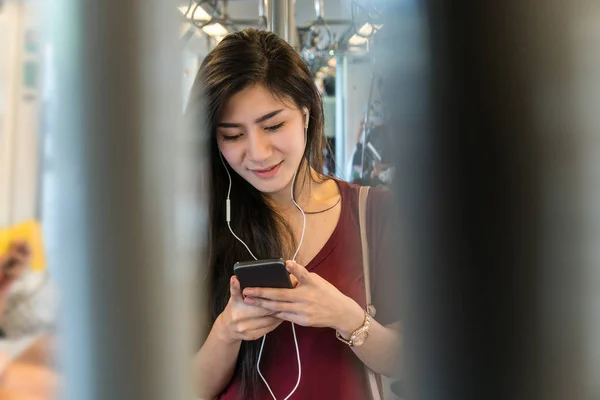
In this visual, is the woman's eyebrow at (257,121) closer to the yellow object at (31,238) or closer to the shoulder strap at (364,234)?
the shoulder strap at (364,234)

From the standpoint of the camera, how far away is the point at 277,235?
58cm

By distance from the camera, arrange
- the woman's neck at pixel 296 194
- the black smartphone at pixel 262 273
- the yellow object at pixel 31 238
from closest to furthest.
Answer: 1. the yellow object at pixel 31 238
2. the black smartphone at pixel 262 273
3. the woman's neck at pixel 296 194

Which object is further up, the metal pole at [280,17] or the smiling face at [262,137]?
the metal pole at [280,17]

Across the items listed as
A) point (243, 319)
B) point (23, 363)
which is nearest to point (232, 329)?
point (243, 319)

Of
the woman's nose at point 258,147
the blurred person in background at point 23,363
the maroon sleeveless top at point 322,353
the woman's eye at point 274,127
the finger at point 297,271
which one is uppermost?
the woman's eye at point 274,127

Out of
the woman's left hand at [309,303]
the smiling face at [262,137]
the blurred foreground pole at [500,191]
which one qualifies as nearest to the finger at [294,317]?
the woman's left hand at [309,303]

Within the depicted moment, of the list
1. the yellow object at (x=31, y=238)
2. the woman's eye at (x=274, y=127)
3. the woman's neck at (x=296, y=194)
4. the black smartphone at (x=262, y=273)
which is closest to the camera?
the yellow object at (x=31, y=238)

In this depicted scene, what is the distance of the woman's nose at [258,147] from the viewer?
1.56 ft

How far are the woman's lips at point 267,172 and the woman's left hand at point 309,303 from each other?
133mm

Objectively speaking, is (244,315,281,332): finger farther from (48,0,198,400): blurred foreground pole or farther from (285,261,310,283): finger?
(48,0,198,400): blurred foreground pole

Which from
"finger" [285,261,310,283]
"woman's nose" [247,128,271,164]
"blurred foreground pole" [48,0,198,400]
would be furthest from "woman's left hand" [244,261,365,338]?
"blurred foreground pole" [48,0,198,400]

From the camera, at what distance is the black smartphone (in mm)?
399

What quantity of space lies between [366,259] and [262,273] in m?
0.09

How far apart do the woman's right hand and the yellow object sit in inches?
13.0
